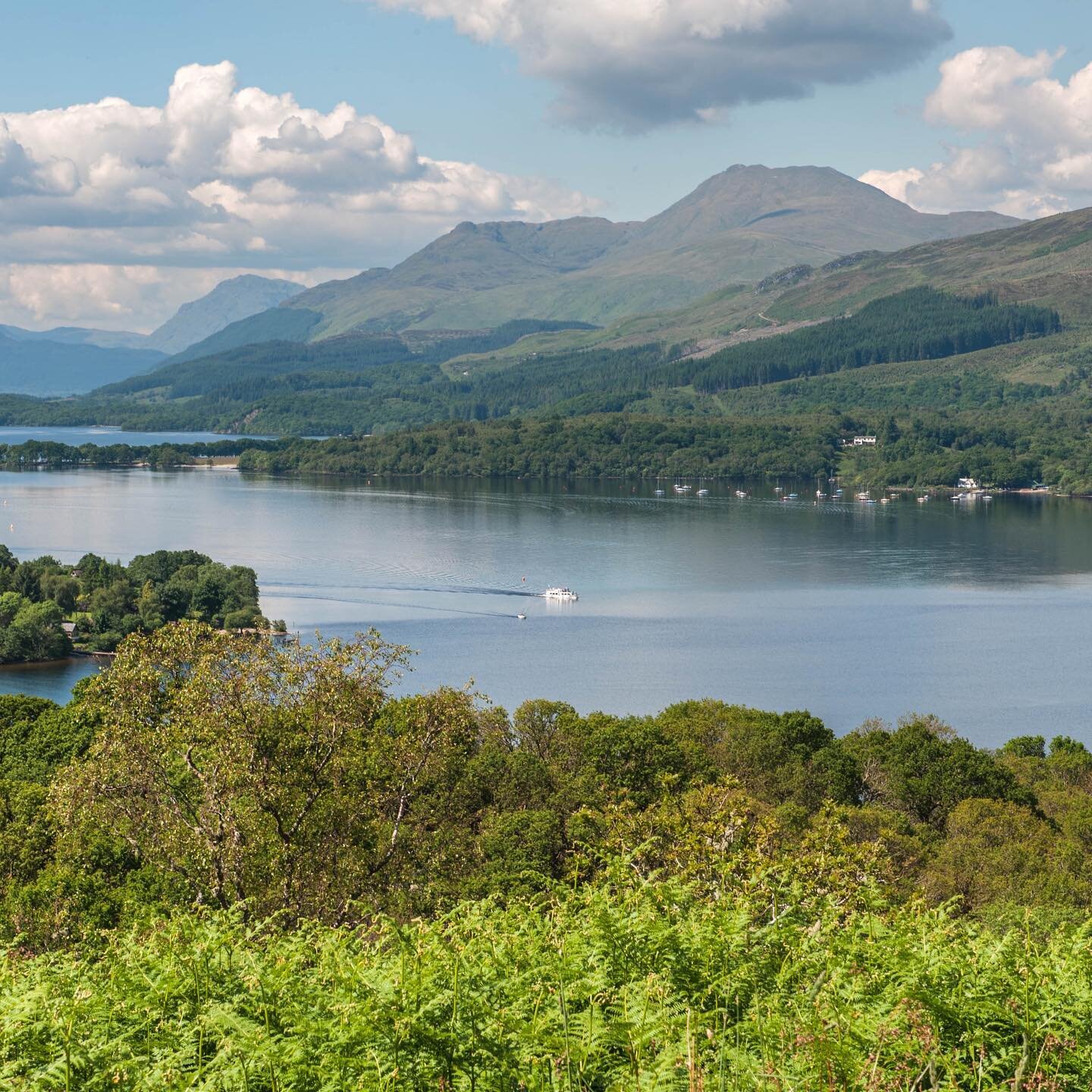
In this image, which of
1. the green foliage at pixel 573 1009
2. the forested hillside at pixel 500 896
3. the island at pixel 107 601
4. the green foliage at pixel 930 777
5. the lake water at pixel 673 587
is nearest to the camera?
the green foliage at pixel 573 1009

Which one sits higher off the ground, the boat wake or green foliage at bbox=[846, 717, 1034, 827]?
the boat wake

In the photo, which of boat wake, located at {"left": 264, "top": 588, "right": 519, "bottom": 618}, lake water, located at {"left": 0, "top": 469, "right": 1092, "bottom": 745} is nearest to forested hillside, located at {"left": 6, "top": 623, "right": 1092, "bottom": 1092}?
lake water, located at {"left": 0, "top": 469, "right": 1092, "bottom": 745}

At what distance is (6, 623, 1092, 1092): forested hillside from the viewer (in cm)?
642

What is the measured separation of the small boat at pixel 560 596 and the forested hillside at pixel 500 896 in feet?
107

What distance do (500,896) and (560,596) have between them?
2136 inches

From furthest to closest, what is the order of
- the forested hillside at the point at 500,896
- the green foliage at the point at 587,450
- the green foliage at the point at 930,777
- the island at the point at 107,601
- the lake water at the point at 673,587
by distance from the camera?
the green foliage at the point at 587,450
the island at the point at 107,601
the lake water at the point at 673,587
the green foliage at the point at 930,777
the forested hillside at the point at 500,896

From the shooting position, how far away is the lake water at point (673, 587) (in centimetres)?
4828

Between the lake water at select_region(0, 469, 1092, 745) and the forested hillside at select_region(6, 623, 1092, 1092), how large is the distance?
16.0 m

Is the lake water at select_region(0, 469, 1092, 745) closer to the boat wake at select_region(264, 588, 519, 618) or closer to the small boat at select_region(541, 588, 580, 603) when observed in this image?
the boat wake at select_region(264, 588, 519, 618)

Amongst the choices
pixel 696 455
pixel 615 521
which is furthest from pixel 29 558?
pixel 696 455

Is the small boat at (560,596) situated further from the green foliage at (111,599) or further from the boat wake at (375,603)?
the green foliage at (111,599)

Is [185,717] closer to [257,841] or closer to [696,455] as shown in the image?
[257,841]

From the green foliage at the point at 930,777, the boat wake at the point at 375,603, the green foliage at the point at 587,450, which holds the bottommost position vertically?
the green foliage at the point at 930,777

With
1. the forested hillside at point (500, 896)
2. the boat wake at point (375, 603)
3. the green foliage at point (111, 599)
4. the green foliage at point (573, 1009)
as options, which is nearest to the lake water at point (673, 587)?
the boat wake at point (375, 603)
